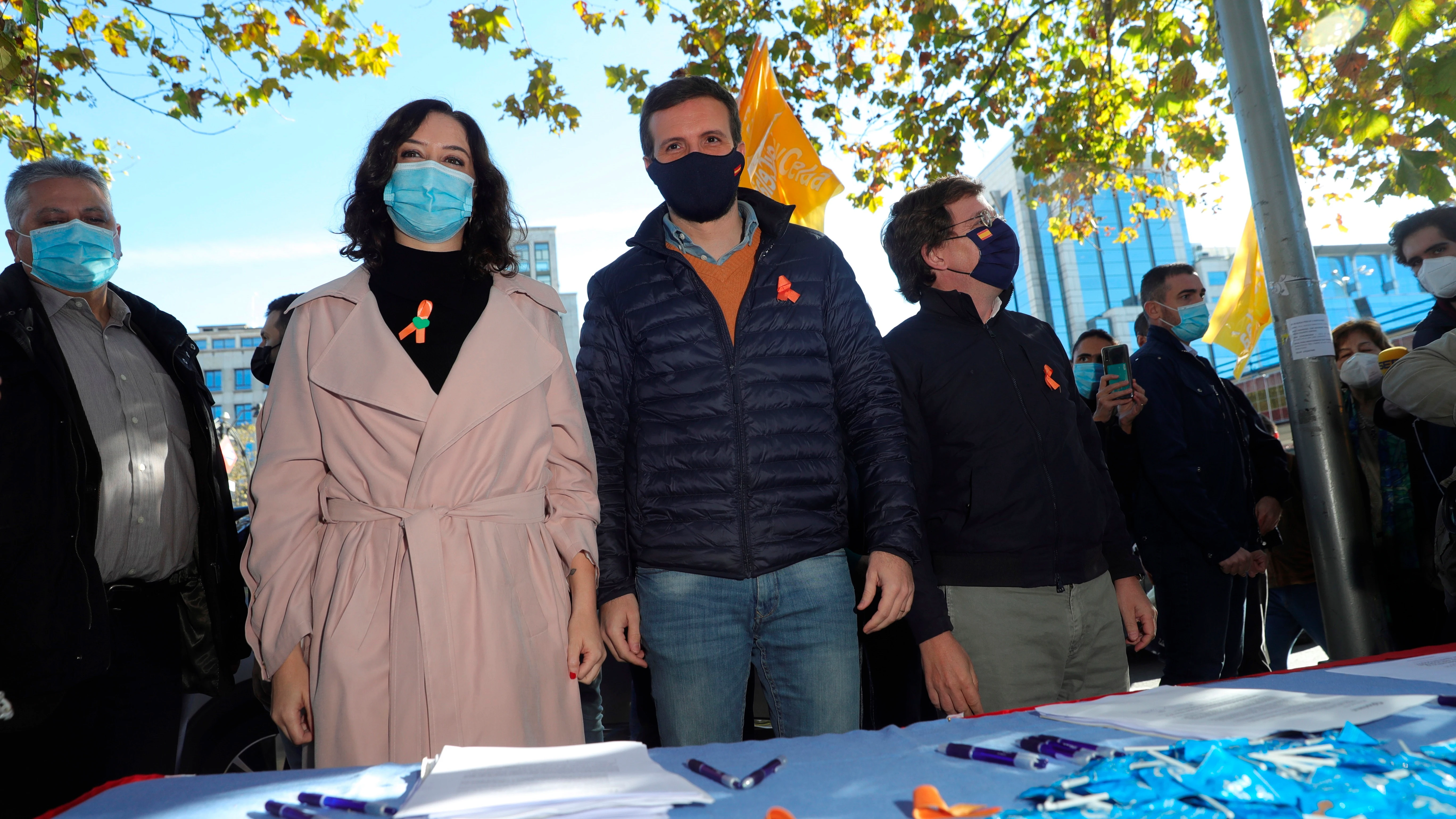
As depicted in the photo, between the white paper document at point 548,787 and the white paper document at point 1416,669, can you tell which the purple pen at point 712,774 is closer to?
the white paper document at point 548,787

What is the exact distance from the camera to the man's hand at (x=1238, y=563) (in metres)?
4.02

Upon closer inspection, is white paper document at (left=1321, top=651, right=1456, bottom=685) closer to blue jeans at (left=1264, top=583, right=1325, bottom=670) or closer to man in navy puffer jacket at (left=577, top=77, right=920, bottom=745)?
man in navy puffer jacket at (left=577, top=77, right=920, bottom=745)

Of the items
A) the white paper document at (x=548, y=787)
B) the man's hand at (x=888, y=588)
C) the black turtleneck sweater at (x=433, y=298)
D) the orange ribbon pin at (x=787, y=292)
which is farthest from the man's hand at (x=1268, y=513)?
the white paper document at (x=548, y=787)

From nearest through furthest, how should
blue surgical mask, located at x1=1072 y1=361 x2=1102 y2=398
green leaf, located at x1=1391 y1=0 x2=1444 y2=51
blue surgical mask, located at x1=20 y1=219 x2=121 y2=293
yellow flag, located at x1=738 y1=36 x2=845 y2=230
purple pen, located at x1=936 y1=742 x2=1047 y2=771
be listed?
1. purple pen, located at x1=936 y1=742 x2=1047 y2=771
2. blue surgical mask, located at x1=20 y1=219 x2=121 y2=293
3. green leaf, located at x1=1391 y1=0 x2=1444 y2=51
4. blue surgical mask, located at x1=1072 y1=361 x2=1102 y2=398
5. yellow flag, located at x1=738 y1=36 x2=845 y2=230

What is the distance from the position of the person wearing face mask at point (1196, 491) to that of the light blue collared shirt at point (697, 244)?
2.60m

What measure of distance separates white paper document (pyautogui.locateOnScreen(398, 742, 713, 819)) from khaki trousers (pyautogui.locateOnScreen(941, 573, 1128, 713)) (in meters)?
1.41

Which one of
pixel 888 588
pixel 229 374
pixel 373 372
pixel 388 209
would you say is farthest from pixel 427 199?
pixel 229 374

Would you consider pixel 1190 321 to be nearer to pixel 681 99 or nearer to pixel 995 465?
pixel 995 465

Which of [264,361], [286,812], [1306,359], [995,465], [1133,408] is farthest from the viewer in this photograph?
[1133,408]

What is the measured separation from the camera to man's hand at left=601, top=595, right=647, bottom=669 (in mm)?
2314

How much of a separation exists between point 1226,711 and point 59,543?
2.84 meters

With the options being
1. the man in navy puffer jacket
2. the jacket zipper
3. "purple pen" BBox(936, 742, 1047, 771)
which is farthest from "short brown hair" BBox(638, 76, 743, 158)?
"purple pen" BBox(936, 742, 1047, 771)

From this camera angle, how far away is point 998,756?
4.08 ft

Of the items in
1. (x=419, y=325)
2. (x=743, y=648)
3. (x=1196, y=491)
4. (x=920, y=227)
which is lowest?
(x=743, y=648)
